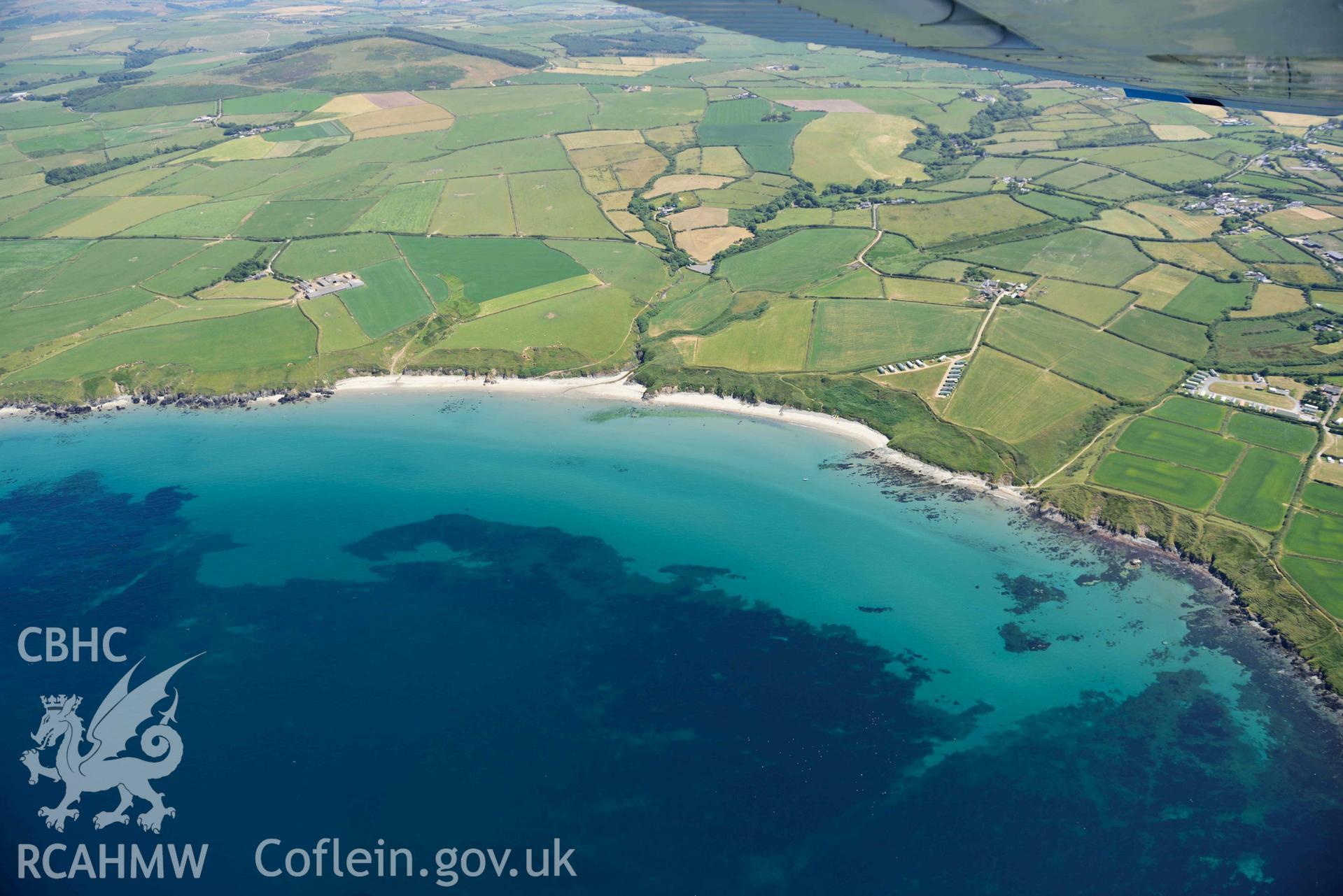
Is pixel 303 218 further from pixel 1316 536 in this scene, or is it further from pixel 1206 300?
pixel 1316 536

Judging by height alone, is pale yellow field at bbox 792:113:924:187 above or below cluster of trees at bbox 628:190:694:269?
above

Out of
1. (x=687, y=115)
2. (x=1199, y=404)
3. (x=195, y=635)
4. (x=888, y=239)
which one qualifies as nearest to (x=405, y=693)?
(x=195, y=635)

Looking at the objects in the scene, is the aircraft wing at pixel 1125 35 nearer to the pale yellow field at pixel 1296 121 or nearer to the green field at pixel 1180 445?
the green field at pixel 1180 445

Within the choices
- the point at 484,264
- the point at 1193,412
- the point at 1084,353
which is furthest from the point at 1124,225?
the point at 484,264

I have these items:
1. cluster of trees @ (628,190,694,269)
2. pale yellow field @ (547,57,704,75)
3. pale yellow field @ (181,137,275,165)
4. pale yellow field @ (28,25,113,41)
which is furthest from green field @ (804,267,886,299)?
pale yellow field @ (28,25,113,41)

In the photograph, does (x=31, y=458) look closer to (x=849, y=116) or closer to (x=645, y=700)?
(x=645, y=700)

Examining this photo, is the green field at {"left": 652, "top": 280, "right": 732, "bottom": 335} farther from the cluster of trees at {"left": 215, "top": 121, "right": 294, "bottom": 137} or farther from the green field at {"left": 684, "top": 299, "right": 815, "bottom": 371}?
the cluster of trees at {"left": 215, "top": 121, "right": 294, "bottom": 137}
